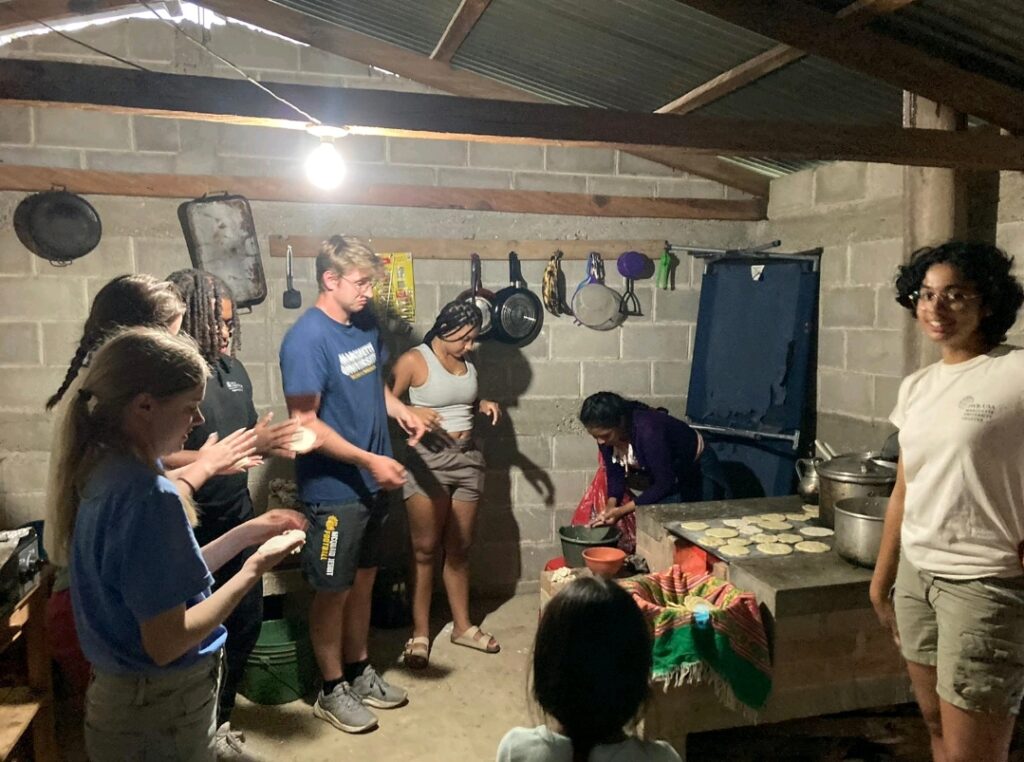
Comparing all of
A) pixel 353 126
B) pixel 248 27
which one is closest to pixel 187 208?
pixel 248 27

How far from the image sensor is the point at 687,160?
3816mm

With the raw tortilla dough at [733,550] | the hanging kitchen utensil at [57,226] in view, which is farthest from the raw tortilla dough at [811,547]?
the hanging kitchen utensil at [57,226]

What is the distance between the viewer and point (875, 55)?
2299mm

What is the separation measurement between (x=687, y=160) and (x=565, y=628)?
10.5ft

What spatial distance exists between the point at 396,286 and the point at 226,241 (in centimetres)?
79

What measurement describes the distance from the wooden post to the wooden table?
3.01 meters

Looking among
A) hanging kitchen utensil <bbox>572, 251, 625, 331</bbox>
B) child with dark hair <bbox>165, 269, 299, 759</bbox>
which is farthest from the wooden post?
child with dark hair <bbox>165, 269, 299, 759</bbox>

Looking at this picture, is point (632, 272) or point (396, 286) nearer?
point (396, 286)

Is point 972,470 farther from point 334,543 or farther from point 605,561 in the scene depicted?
point 334,543

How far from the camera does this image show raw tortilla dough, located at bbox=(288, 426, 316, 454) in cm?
233

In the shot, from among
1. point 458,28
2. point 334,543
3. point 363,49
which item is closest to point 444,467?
point 334,543

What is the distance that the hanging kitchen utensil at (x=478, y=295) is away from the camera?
145 inches

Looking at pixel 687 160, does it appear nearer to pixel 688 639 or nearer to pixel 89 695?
pixel 688 639

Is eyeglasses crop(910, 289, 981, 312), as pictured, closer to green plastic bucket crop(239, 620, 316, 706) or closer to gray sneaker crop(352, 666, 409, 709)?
gray sneaker crop(352, 666, 409, 709)
